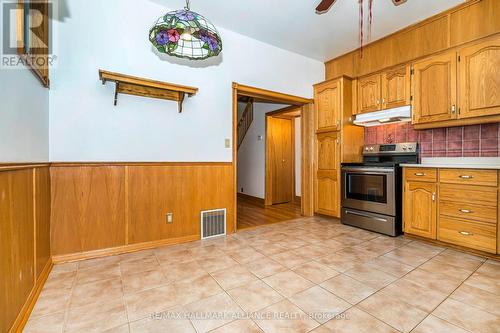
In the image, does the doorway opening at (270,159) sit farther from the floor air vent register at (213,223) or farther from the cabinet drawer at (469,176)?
the cabinet drawer at (469,176)

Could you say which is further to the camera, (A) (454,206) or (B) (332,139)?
(B) (332,139)

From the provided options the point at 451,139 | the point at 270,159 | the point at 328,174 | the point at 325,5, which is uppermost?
the point at 325,5

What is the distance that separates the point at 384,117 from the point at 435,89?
640 millimetres

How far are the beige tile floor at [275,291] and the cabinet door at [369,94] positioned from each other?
6.62ft

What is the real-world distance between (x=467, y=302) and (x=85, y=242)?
3.19 m

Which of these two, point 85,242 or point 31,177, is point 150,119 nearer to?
point 31,177

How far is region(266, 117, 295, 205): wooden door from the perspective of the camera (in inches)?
209

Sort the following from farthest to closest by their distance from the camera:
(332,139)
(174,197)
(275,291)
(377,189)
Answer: (332,139) < (377,189) < (174,197) < (275,291)

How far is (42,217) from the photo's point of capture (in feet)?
6.45

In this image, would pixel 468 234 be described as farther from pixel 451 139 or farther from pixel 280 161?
pixel 280 161

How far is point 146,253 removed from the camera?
2.52 m

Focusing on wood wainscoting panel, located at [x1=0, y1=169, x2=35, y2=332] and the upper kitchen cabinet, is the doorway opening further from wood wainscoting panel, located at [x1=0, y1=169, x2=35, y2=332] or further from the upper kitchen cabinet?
wood wainscoting panel, located at [x1=0, y1=169, x2=35, y2=332]

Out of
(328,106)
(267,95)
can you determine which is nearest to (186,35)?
(267,95)

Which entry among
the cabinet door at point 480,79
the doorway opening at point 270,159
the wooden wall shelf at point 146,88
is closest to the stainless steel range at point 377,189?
the cabinet door at point 480,79
